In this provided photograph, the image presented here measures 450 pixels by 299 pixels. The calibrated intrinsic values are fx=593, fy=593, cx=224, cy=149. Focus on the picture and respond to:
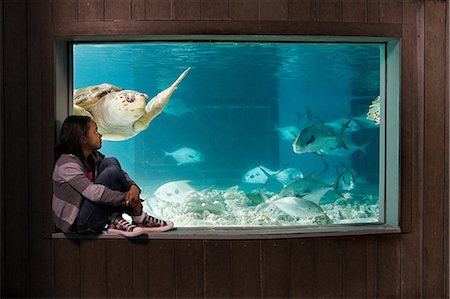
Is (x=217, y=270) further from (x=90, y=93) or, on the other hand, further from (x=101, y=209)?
(x=90, y=93)

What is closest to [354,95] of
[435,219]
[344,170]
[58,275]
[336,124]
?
[336,124]

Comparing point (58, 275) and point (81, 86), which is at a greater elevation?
point (81, 86)

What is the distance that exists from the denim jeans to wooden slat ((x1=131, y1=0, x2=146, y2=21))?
111 centimetres

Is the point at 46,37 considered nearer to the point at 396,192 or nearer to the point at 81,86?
the point at 81,86

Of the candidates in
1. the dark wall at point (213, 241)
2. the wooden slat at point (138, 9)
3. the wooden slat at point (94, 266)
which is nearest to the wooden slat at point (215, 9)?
the dark wall at point (213, 241)

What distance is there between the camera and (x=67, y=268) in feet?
14.5

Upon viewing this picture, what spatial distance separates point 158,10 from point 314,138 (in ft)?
5.08

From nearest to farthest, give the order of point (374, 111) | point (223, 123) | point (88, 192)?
point (88, 192) → point (223, 123) → point (374, 111)

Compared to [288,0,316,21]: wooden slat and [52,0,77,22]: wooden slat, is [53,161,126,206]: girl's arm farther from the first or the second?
[288,0,316,21]: wooden slat

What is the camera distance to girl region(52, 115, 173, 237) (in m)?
4.30

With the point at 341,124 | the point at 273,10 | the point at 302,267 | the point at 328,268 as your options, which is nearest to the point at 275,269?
the point at 302,267

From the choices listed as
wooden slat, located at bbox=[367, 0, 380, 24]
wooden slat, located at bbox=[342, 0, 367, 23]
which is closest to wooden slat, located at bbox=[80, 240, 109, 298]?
wooden slat, located at bbox=[342, 0, 367, 23]

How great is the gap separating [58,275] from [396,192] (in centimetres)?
266

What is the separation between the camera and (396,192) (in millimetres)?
4633
